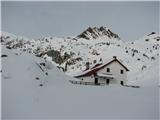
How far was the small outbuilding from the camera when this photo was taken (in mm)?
58250

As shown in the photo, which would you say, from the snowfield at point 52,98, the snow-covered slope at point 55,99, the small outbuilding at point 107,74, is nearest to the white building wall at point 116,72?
the small outbuilding at point 107,74

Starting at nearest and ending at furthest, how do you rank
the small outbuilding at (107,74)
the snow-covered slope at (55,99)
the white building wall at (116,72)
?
1. the snow-covered slope at (55,99)
2. the small outbuilding at (107,74)
3. the white building wall at (116,72)

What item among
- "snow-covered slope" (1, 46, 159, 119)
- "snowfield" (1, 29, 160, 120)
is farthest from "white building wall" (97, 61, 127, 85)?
"snow-covered slope" (1, 46, 159, 119)

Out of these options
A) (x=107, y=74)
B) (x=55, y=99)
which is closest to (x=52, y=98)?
(x=55, y=99)

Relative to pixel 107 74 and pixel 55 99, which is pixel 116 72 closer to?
pixel 107 74

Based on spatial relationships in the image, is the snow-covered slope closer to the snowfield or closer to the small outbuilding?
the snowfield

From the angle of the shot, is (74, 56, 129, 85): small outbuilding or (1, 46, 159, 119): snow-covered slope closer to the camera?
(1, 46, 159, 119): snow-covered slope

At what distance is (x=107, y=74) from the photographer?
60.1 metres

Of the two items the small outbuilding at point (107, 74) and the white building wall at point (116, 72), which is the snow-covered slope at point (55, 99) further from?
the white building wall at point (116, 72)

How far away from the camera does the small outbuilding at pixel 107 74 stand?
58.2 meters

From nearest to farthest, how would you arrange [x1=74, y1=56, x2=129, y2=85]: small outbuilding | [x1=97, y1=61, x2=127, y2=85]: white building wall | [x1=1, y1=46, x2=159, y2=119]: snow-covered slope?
[x1=1, y1=46, x2=159, y2=119]: snow-covered slope, [x1=74, y1=56, x2=129, y2=85]: small outbuilding, [x1=97, y1=61, x2=127, y2=85]: white building wall

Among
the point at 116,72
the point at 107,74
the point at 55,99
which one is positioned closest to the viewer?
the point at 55,99

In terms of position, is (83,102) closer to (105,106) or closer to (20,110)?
(105,106)

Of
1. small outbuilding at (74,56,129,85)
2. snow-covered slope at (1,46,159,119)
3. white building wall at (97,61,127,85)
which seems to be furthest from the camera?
white building wall at (97,61,127,85)
